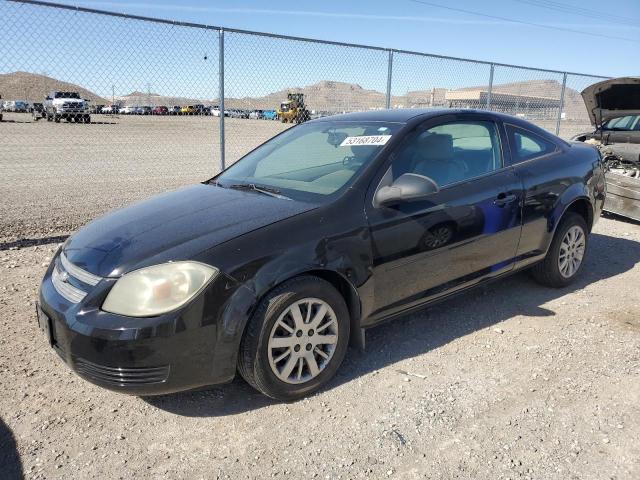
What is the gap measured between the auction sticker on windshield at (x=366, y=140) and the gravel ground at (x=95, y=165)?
13.7 feet

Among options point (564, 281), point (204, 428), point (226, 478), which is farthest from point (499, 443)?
point (564, 281)

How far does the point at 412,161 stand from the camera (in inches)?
138

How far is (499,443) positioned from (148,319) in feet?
6.01

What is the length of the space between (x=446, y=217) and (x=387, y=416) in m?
1.38

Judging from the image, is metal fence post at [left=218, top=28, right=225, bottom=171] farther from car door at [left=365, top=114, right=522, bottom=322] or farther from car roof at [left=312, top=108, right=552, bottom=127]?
car door at [left=365, top=114, right=522, bottom=322]

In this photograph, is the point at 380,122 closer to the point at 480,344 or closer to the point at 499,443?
the point at 480,344

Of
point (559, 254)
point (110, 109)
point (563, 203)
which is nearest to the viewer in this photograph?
point (563, 203)

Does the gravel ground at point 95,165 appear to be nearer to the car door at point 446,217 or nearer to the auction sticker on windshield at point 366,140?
the auction sticker on windshield at point 366,140

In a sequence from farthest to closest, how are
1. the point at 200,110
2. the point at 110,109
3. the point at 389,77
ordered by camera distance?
the point at 110,109 < the point at 200,110 < the point at 389,77

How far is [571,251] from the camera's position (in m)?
4.72

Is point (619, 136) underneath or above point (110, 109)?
underneath

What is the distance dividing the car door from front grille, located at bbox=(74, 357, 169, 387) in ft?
4.42

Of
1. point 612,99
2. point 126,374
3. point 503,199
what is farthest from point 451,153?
point 612,99

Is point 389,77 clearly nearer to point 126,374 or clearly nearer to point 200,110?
point 200,110
